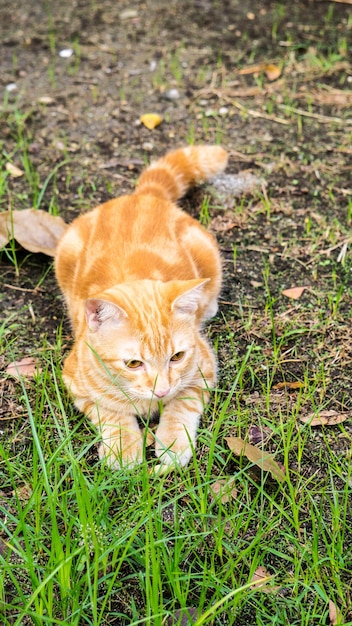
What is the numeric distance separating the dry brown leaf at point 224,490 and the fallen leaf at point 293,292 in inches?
44.9

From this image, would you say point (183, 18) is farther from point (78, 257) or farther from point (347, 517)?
point (347, 517)

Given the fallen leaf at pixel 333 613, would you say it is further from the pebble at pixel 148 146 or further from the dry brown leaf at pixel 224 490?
the pebble at pixel 148 146

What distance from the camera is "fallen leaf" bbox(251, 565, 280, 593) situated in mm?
2264

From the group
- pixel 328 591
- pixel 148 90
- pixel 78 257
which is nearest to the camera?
pixel 328 591

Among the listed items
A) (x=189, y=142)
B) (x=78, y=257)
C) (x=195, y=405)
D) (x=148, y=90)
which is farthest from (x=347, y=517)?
(x=148, y=90)

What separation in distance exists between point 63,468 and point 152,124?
2.55 meters

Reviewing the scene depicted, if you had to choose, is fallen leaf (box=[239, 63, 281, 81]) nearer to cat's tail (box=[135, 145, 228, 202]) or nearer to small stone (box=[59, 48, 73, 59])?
small stone (box=[59, 48, 73, 59])

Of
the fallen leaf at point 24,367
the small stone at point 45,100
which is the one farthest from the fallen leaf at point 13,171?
the fallen leaf at point 24,367

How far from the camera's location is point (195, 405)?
294 cm

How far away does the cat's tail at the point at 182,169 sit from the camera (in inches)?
147

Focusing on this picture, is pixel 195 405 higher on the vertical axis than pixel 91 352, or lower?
lower

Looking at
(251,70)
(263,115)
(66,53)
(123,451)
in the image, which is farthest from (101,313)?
(66,53)

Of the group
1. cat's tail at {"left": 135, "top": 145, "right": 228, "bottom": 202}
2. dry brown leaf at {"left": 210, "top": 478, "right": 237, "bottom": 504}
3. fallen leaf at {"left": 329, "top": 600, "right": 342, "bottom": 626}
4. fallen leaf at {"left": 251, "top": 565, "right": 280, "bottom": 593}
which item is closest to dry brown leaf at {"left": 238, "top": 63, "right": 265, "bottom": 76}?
cat's tail at {"left": 135, "top": 145, "right": 228, "bottom": 202}

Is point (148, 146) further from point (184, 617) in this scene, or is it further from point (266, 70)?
point (184, 617)
